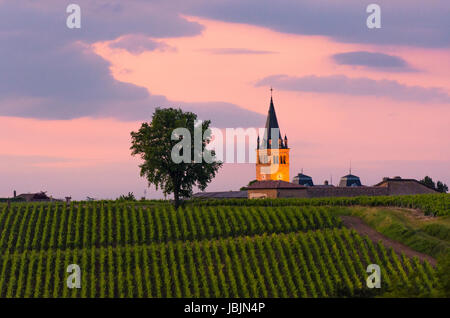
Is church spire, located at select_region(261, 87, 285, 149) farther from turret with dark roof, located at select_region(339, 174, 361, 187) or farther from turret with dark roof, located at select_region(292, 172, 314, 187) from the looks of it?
turret with dark roof, located at select_region(339, 174, 361, 187)

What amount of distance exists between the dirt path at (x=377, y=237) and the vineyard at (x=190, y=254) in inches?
50.0

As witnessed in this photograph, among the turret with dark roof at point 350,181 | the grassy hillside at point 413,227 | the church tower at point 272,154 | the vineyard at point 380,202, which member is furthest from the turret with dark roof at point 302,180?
the grassy hillside at point 413,227

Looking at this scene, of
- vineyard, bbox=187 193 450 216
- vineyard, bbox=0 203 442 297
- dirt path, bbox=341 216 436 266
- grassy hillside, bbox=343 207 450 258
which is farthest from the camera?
vineyard, bbox=187 193 450 216

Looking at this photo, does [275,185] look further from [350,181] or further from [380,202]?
[350,181]

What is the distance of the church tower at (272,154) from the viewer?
143000 mm

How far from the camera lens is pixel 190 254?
43906mm

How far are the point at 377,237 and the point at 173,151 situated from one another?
80.1 feet

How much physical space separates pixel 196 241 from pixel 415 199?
80.4ft

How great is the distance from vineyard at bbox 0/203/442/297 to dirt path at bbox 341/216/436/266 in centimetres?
127

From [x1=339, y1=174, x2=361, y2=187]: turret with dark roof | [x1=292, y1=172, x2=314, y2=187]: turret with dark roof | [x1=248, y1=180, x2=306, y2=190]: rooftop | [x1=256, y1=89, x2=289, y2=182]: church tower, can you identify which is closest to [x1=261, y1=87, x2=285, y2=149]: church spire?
[x1=256, y1=89, x2=289, y2=182]: church tower

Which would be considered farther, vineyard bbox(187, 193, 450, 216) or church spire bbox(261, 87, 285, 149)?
church spire bbox(261, 87, 285, 149)

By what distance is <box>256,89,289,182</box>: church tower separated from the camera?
143 m

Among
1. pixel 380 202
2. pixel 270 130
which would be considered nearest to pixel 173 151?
pixel 380 202
